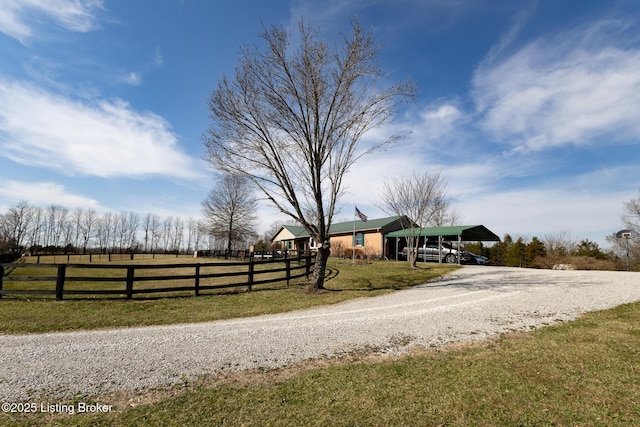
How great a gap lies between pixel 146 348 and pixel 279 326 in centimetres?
267

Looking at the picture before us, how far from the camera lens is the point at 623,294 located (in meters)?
10.5

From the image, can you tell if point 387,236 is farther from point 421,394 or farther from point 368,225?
point 421,394

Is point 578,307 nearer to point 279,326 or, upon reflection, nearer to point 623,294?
point 623,294

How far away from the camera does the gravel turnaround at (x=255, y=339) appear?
436 cm

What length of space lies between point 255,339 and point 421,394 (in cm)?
340

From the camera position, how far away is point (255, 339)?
20.1 ft

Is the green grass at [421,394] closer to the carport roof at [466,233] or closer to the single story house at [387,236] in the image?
the single story house at [387,236]

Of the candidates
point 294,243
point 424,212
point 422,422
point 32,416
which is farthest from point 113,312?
point 294,243

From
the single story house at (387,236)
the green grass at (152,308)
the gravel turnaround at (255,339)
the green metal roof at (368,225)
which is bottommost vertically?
the green grass at (152,308)

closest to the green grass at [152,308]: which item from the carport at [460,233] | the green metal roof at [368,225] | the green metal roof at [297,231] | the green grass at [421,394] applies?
the green grass at [421,394]

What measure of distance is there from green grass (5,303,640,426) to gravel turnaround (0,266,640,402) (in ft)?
1.82

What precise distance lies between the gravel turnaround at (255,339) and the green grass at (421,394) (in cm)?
56

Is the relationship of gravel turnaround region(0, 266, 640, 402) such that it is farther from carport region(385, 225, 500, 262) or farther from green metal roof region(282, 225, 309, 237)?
green metal roof region(282, 225, 309, 237)

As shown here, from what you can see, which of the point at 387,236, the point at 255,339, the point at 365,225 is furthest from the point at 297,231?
the point at 255,339
